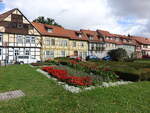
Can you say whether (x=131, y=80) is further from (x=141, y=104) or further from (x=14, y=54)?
(x=14, y=54)

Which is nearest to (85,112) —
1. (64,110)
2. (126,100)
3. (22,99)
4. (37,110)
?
(64,110)

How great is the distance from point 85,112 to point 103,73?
9.83m

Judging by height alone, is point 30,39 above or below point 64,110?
above

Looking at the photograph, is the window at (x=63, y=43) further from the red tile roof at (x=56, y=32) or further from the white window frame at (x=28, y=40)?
the white window frame at (x=28, y=40)

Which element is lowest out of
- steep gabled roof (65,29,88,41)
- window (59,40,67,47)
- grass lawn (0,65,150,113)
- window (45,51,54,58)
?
grass lawn (0,65,150,113)

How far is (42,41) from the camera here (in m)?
39.6

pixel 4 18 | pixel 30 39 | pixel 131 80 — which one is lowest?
pixel 131 80

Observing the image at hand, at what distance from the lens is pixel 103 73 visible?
54.2 ft

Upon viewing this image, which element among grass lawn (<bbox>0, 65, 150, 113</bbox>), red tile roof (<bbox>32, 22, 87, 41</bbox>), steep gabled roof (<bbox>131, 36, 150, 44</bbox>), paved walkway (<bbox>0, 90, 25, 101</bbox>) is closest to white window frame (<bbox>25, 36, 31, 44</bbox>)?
red tile roof (<bbox>32, 22, 87, 41</bbox>)

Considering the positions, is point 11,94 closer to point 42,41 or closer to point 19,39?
point 19,39

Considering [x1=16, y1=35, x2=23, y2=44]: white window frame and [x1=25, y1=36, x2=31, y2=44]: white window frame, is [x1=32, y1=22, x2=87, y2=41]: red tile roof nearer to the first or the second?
[x1=25, y1=36, x2=31, y2=44]: white window frame

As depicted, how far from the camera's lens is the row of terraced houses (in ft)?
111

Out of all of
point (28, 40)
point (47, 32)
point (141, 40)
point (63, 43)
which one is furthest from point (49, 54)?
point (141, 40)

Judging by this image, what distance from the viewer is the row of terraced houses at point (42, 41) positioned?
3397cm
